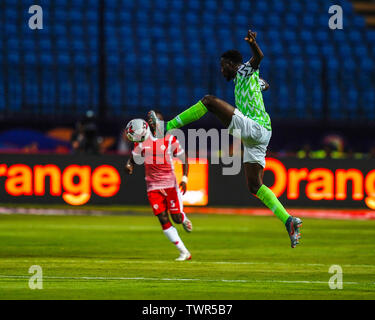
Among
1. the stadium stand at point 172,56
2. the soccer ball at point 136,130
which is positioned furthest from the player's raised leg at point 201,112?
the stadium stand at point 172,56

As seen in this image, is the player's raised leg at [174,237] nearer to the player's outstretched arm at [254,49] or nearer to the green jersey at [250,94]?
the green jersey at [250,94]

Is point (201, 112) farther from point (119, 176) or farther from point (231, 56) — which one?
point (119, 176)

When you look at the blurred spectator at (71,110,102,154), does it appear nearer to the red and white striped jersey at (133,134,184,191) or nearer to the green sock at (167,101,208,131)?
the red and white striped jersey at (133,134,184,191)

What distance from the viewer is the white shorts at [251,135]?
1093 cm

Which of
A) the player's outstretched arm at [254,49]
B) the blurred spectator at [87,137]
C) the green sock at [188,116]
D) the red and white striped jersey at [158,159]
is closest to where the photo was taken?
the player's outstretched arm at [254,49]

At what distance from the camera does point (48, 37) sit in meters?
29.0

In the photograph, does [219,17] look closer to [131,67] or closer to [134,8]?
[134,8]

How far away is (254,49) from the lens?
10.7 metres

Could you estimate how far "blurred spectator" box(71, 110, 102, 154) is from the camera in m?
23.4

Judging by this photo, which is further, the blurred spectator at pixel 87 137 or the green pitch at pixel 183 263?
the blurred spectator at pixel 87 137

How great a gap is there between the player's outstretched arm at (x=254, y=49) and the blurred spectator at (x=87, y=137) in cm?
1267

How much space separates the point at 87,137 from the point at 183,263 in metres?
11.3

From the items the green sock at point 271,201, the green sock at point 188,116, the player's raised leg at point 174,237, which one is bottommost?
the player's raised leg at point 174,237
